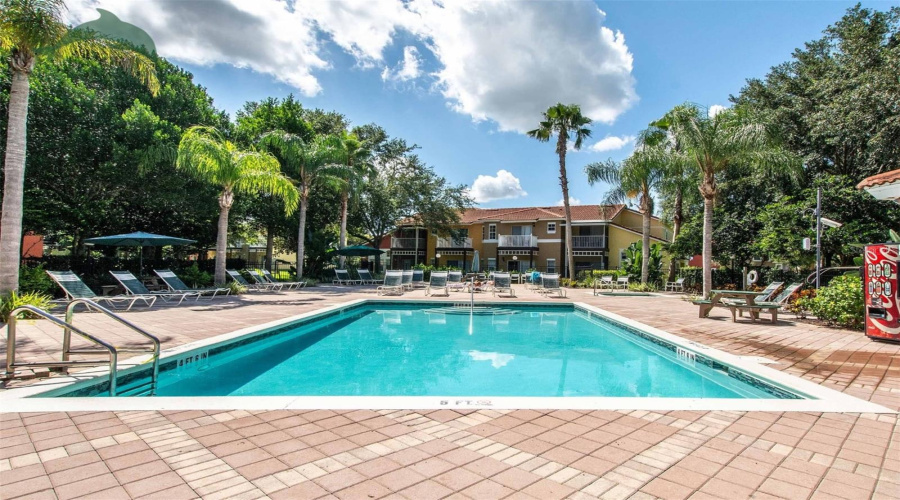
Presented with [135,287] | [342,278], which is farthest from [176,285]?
[342,278]

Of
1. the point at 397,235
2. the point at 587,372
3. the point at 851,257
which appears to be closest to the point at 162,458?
the point at 587,372

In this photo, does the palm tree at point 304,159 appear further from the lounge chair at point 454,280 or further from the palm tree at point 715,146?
the palm tree at point 715,146

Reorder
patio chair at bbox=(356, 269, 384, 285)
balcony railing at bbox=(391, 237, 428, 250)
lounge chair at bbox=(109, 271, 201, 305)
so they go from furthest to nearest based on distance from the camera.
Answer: balcony railing at bbox=(391, 237, 428, 250), patio chair at bbox=(356, 269, 384, 285), lounge chair at bbox=(109, 271, 201, 305)

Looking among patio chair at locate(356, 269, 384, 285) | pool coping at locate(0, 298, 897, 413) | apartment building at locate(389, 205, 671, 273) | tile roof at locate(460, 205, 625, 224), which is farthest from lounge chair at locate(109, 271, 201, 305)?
tile roof at locate(460, 205, 625, 224)

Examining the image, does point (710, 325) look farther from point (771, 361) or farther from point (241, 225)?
point (241, 225)

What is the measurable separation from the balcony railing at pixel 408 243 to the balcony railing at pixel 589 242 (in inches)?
534

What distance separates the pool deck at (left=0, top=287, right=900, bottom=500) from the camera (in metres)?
2.38

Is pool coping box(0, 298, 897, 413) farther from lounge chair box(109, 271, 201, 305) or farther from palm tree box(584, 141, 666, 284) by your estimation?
palm tree box(584, 141, 666, 284)

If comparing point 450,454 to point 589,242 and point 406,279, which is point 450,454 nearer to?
point 406,279

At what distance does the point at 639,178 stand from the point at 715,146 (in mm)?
7567

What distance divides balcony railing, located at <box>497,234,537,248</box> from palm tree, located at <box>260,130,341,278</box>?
1677 cm

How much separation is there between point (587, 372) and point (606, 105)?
12819 mm

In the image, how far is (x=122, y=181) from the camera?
52.7 feet

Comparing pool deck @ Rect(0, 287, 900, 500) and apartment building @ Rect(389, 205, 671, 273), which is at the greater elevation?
apartment building @ Rect(389, 205, 671, 273)
